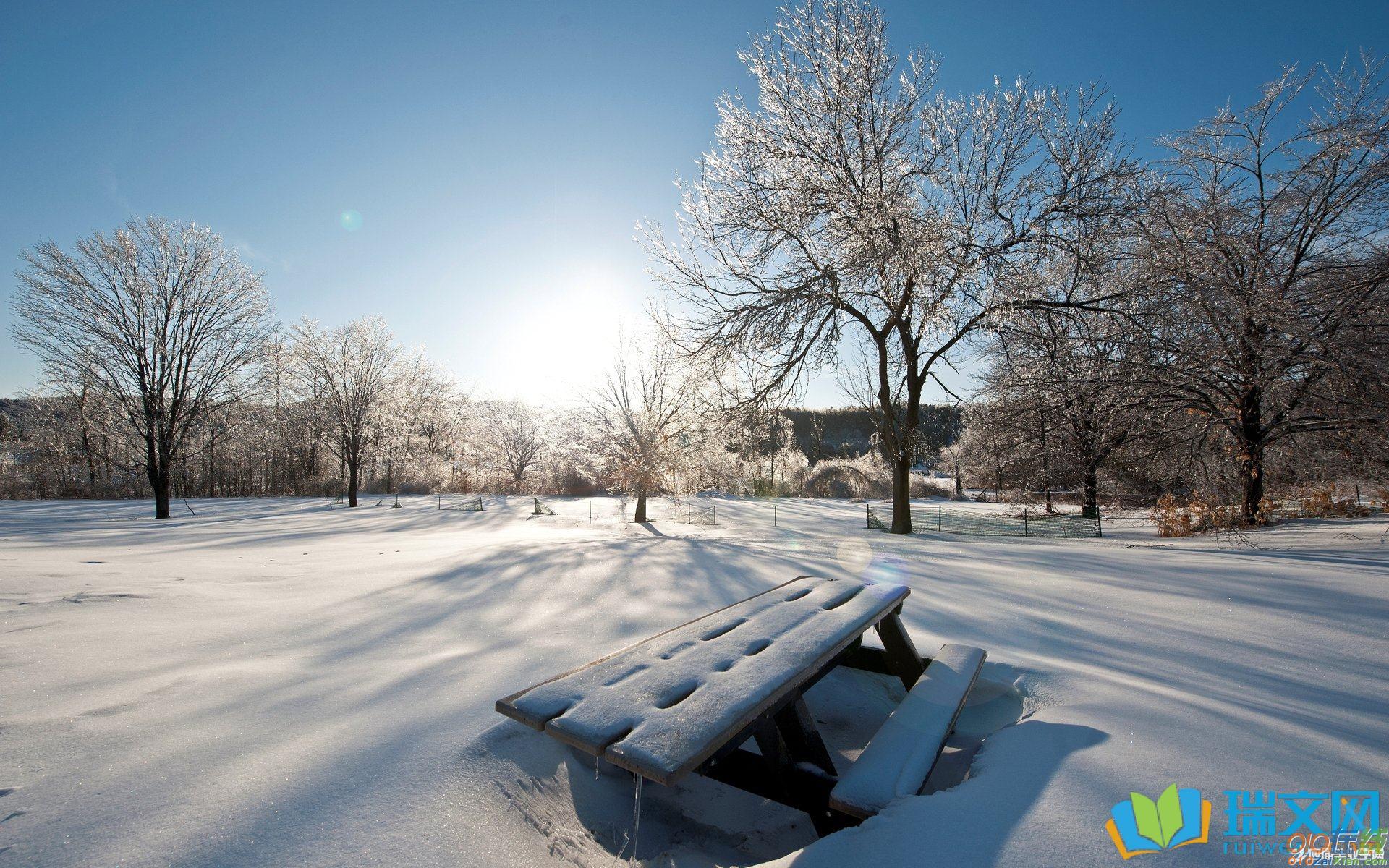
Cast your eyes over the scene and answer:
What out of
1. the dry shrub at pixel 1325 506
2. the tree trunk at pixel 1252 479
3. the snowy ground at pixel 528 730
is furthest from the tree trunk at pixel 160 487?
the dry shrub at pixel 1325 506

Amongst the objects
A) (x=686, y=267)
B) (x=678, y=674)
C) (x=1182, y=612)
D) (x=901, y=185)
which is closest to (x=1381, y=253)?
(x=901, y=185)

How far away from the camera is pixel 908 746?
180 centimetres

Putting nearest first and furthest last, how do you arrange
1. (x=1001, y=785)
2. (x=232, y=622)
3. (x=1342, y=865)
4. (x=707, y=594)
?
(x=1342, y=865), (x=1001, y=785), (x=232, y=622), (x=707, y=594)

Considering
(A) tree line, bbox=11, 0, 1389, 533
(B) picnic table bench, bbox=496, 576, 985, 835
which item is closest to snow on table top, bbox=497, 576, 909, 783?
(B) picnic table bench, bbox=496, 576, 985, 835

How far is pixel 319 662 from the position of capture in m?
2.75

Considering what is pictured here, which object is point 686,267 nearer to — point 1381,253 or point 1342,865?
point 1342,865

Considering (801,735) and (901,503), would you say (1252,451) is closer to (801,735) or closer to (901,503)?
(901,503)

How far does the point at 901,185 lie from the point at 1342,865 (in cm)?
953

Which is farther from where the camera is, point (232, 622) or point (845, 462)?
point (845, 462)

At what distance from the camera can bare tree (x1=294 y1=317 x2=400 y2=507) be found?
996 inches

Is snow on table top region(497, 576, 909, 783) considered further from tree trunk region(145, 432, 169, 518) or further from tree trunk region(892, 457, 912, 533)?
tree trunk region(145, 432, 169, 518)

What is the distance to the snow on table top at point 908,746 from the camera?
1.55 m

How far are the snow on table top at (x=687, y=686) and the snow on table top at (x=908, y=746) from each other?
30 centimetres

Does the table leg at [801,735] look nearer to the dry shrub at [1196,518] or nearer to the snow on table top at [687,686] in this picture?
the snow on table top at [687,686]
